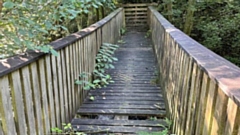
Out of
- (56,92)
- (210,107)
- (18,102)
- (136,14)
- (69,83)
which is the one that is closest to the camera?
(210,107)

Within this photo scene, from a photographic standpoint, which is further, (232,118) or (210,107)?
(210,107)

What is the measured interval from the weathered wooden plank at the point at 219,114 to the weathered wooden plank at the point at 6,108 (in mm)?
1477

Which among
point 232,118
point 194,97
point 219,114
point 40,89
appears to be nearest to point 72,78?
point 40,89

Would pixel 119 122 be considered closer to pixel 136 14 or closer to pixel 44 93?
pixel 44 93

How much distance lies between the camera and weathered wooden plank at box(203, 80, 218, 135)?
1373 millimetres

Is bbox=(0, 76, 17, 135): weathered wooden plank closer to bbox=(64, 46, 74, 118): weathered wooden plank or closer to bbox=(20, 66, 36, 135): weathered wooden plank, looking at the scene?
bbox=(20, 66, 36, 135): weathered wooden plank

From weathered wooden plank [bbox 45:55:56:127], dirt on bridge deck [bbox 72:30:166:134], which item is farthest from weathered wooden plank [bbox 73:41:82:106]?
weathered wooden plank [bbox 45:55:56:127]

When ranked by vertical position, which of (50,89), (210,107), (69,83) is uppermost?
(210,107)

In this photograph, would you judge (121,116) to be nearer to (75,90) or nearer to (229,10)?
(75,90)

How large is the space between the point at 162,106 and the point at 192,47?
1730 millimetres

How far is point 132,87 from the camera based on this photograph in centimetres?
469

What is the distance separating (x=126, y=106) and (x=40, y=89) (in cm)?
178

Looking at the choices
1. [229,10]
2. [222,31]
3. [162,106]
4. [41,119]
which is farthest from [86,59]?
[229,10]

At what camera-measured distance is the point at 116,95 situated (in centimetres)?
429
